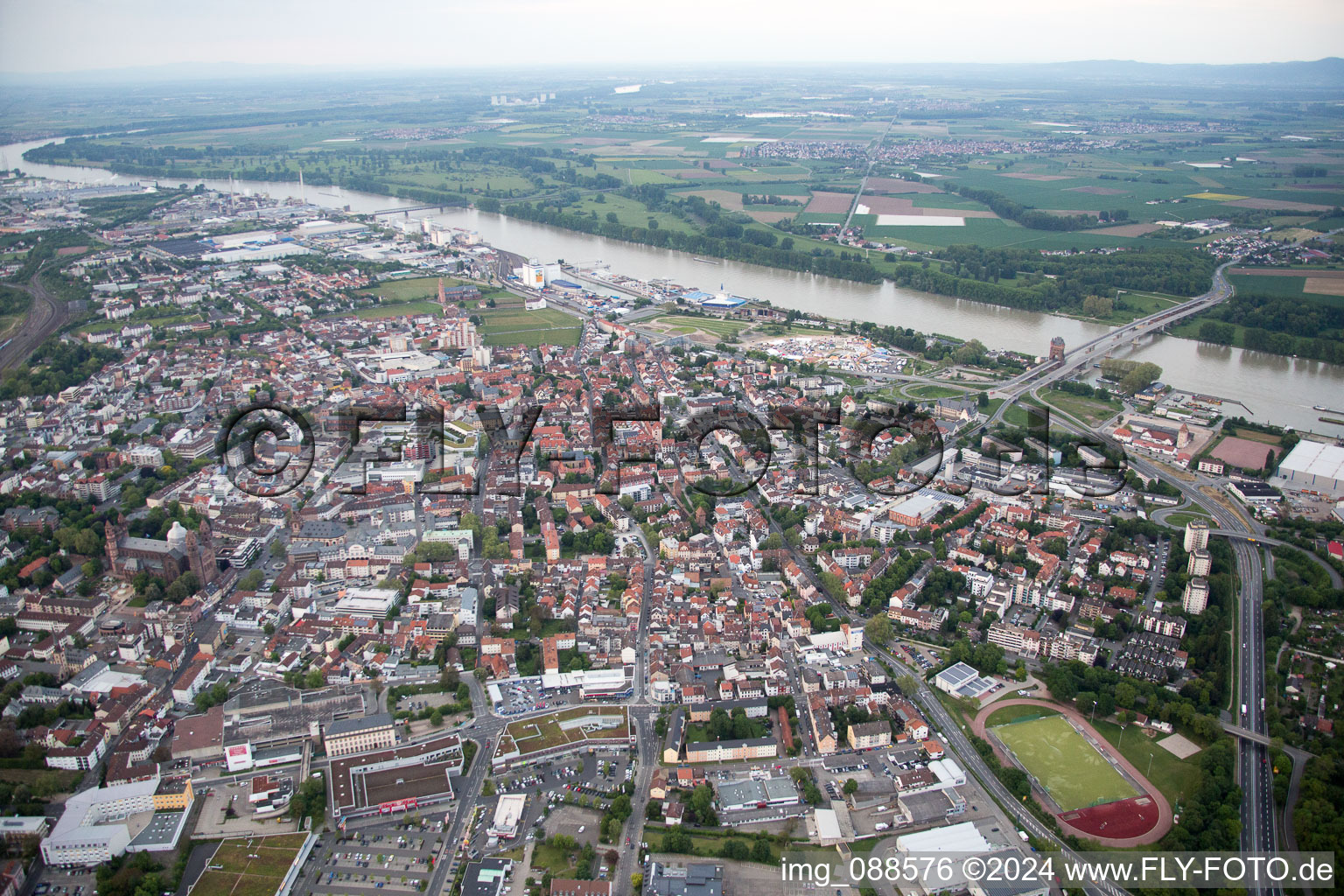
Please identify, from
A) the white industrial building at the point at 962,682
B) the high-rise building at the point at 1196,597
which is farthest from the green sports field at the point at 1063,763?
the high-rise building at the point at 1196,597

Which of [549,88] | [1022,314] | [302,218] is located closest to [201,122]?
[302,218]

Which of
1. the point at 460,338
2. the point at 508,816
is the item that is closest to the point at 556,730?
the point at 508,816

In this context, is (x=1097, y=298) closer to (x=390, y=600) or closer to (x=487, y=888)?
(x=390, y=600)

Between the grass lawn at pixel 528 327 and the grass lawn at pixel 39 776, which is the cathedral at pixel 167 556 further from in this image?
the grass lawn at pixel 528 327

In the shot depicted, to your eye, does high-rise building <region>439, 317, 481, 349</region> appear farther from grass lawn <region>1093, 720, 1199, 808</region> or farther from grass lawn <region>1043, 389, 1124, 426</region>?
grass lawn <region>1093, 720, 1199, 808</region>

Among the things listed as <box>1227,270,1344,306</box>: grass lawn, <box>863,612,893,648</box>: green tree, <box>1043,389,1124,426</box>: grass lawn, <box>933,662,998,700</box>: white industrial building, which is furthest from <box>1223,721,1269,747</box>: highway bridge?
<box>1227,270,1344,306</box>: grass lawn

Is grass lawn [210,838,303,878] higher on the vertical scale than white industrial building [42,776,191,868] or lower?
lower
